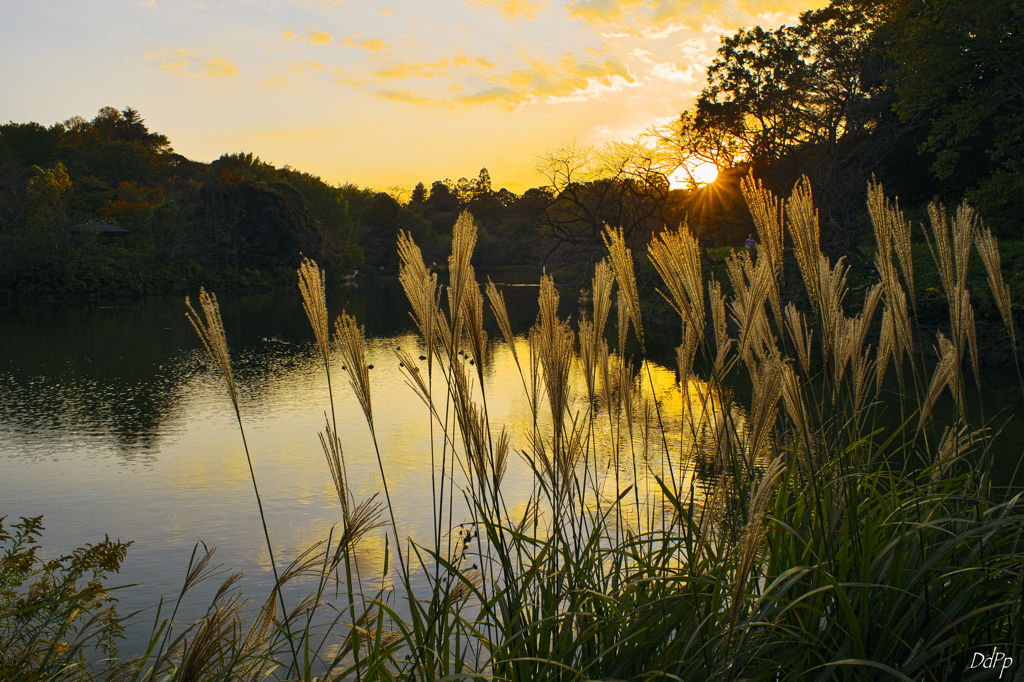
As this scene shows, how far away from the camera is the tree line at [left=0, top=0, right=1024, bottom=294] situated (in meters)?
15.3

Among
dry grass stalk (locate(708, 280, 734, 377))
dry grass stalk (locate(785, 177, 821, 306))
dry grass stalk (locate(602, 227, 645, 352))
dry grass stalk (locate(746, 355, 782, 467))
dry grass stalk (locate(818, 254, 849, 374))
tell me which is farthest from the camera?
dry grass stalk (locate(708, 280, 734, 377))

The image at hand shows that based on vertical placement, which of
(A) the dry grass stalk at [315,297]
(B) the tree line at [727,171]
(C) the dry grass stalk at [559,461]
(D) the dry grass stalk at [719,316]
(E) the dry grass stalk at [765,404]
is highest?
(B) the tree line at [727,171]

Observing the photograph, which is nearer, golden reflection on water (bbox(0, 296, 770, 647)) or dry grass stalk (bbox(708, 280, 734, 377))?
dry grass stalk (bbox(708, 280, 734, 377))

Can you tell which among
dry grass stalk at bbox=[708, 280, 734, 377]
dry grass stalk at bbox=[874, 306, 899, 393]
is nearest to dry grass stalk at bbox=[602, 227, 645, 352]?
dry grass stalk at bbox=[708, 280, 734, 377]

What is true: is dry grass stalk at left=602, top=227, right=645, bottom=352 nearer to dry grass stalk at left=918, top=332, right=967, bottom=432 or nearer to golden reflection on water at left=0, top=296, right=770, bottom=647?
golden reflection on water at left=0, top=296, right=770, bottom=647

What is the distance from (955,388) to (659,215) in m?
20.3

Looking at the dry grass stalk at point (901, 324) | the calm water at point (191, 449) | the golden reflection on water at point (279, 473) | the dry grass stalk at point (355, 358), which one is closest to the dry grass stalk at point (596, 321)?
the golden reflection on water at point (279, 473)

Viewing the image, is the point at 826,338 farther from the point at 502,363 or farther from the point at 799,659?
the point at 502,363

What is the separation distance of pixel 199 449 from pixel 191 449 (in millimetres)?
109

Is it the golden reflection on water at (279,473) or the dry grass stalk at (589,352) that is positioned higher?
the dry grass stalk at (589,352)

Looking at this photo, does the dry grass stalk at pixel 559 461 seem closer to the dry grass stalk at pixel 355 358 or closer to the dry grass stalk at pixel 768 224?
the dry grass stalk at pixel 355 358

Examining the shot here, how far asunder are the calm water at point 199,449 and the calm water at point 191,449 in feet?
0.10

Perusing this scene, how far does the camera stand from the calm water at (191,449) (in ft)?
22.0

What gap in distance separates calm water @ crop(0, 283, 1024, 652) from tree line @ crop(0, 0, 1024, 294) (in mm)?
4873
